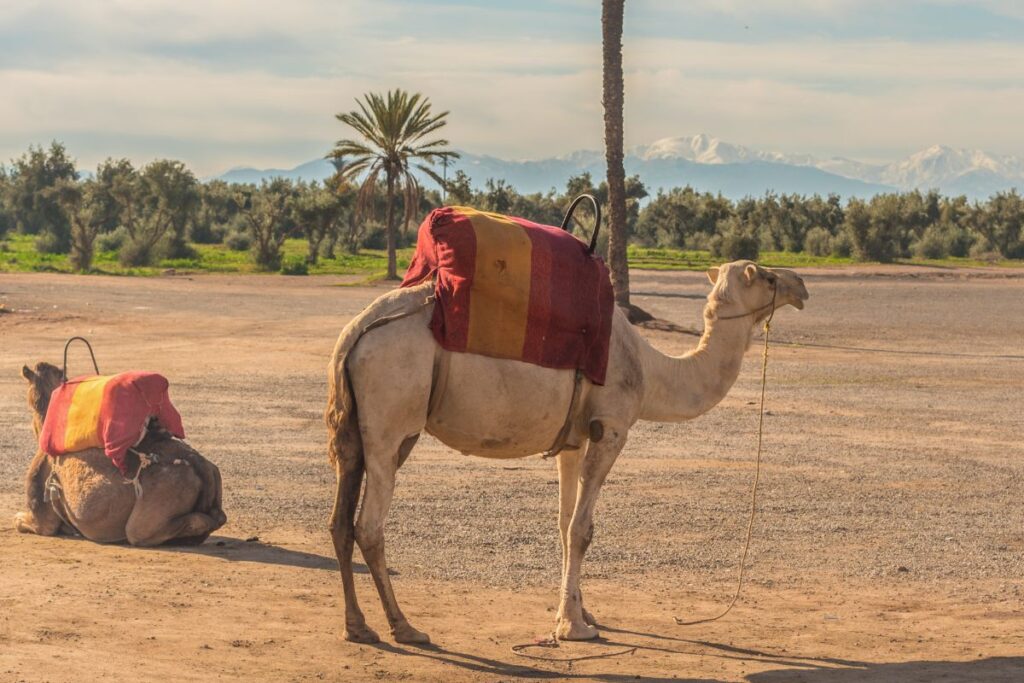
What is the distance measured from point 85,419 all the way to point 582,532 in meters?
4.23

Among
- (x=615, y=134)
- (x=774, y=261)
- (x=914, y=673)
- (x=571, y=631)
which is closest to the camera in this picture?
(x=914, y=673)

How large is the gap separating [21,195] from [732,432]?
8012 cm

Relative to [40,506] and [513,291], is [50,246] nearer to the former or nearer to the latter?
[40,506]

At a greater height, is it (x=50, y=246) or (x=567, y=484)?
(x=50, y=246)

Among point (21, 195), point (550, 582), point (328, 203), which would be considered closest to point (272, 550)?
point (550, 582)

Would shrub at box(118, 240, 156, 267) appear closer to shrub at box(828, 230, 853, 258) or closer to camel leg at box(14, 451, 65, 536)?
shrub at box(828, 230, 853, 258)

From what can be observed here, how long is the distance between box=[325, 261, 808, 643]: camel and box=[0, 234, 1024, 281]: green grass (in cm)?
4110

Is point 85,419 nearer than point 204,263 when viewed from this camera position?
Yes

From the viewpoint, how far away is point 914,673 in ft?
25.5

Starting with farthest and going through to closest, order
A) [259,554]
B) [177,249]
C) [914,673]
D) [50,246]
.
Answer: [50,246] < [177,249] < [259,554] < [914,673]

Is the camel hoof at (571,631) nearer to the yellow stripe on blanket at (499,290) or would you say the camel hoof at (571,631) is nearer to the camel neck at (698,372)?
the camel neck at (698,372)

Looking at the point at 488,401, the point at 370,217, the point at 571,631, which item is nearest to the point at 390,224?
the point at 370,217

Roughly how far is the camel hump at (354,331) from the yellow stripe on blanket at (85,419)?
2.95 meters

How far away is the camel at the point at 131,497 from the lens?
10.3m
